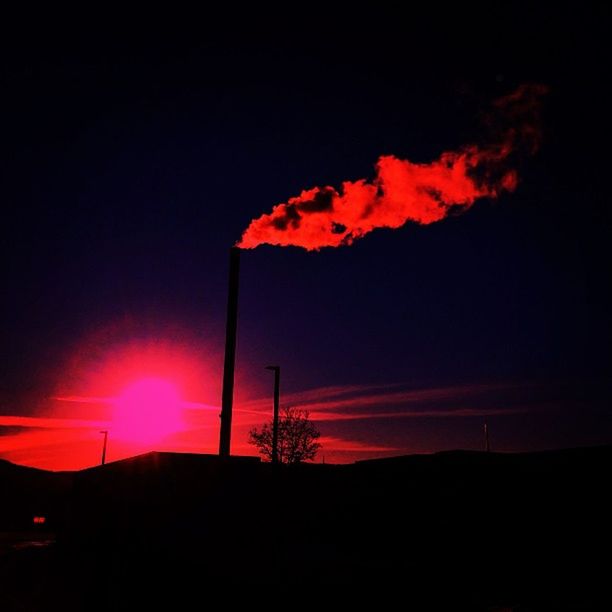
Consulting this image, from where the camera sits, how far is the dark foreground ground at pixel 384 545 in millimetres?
8461

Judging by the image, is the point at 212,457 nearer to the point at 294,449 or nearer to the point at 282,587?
the point at 282,587

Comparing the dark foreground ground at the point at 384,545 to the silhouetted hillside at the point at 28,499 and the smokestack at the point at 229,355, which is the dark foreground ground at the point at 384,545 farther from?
the silhouetted hillside at the point at 28,499

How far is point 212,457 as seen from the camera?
878 inches

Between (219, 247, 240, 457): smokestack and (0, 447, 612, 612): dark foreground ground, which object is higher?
(219, 247, 240, 457): smokestack

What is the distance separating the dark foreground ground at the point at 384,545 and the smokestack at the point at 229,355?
5.08m

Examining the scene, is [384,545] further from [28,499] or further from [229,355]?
[28,499]

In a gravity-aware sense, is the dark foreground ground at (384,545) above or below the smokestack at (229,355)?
below

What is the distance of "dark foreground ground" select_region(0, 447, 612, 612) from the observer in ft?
27.8

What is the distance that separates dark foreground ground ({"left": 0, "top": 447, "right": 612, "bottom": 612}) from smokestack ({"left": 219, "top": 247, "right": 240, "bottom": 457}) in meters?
5.08

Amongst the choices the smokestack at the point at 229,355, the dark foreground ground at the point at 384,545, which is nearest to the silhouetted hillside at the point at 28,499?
the smokestack at the point at 229,355

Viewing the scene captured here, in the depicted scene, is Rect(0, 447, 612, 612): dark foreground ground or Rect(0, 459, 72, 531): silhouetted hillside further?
Rect(0, 459, 72, 531): silhouetted hillside

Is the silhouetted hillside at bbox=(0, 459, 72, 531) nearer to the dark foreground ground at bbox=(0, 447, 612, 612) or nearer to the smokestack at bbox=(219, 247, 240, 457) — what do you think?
the smokestack at bbox=(219, 247, 240, 457)

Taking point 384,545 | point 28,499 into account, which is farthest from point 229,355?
point 28,499

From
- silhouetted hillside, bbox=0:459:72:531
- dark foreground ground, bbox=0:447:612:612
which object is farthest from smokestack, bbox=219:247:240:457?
silhouetted hillside, bbox=0:459:72:531
